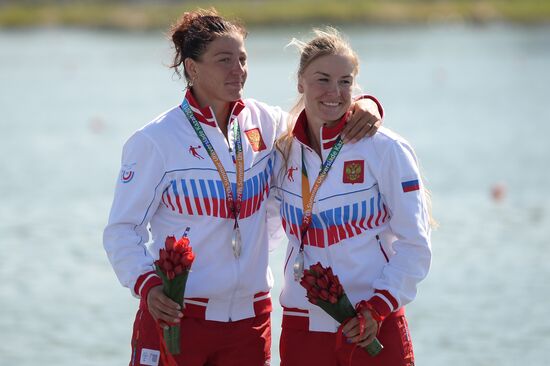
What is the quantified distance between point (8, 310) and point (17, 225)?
11.3 ft

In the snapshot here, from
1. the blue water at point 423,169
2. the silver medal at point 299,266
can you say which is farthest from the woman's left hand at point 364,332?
the blue water at point 423,169

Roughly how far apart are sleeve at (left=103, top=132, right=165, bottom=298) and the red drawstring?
0.17m

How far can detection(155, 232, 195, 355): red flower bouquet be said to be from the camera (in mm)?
3719

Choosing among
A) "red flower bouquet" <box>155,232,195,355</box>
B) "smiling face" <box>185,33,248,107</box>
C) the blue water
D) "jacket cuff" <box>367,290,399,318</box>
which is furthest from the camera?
the blue water

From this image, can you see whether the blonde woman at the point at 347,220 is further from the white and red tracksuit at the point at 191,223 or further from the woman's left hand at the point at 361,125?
the white and red tracksuit at the point at 191,223

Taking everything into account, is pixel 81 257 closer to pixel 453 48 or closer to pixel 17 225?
pixel 17 225

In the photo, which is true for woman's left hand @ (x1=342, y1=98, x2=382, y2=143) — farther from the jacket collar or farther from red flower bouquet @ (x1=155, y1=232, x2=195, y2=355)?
red flower bouquet @ (x1=155, y1=232, x2=195, y2=355)

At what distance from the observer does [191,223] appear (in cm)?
402

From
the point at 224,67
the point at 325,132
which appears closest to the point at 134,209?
the point at 224,67

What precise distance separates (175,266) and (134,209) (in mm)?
344

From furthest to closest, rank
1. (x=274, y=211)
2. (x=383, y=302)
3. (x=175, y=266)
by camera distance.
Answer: (x=274, y=211) < (x=383, y=302) < (x=175, y=266)

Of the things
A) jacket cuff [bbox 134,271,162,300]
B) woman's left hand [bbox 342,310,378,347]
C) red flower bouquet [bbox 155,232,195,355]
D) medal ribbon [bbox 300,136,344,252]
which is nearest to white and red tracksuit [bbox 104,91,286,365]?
jacket cuff [bbox 134,271,162,300]

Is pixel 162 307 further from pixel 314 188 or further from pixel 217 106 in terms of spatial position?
pixel 217 106

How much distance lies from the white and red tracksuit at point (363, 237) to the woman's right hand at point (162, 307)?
1.73ft
